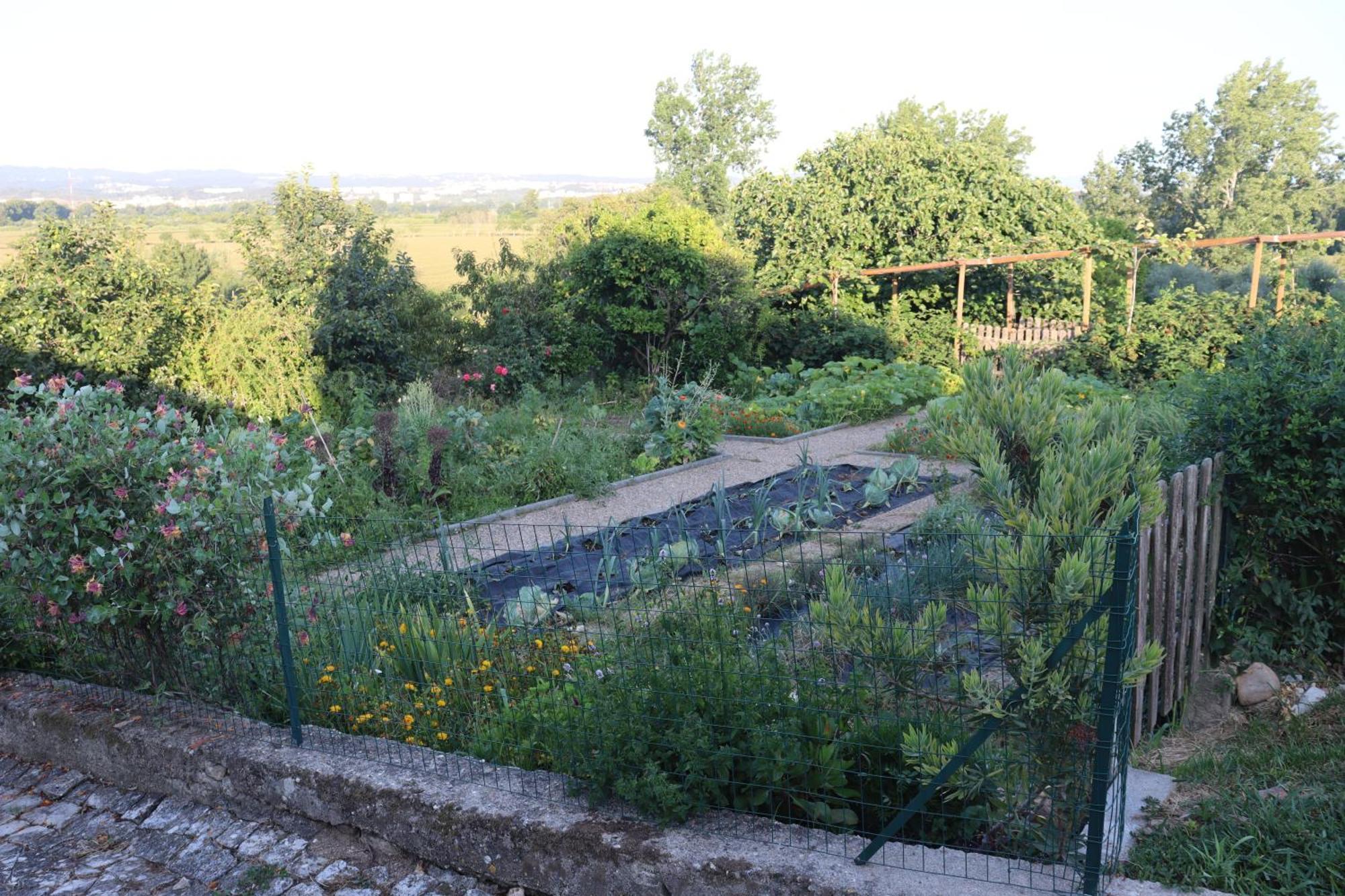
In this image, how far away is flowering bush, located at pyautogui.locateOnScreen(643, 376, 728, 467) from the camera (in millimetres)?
9695

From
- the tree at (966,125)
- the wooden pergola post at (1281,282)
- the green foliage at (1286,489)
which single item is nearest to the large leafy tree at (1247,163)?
the tree at (966,125)

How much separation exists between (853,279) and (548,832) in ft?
48.4

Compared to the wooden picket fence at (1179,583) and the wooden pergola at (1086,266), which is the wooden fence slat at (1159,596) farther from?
the wooden pergola at (1086,266)

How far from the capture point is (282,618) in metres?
3.63

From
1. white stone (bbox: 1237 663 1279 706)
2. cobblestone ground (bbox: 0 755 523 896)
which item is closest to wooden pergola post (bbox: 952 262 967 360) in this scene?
white stone (bbox: 1237 663 1279 706)

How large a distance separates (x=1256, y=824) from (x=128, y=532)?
12.7 feet

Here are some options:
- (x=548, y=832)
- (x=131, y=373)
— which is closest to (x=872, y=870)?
(x=548, y=832)

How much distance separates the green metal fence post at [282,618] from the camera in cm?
359

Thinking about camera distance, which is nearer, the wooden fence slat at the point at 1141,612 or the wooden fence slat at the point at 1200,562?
the wooden fence slat at the point at 1141,612

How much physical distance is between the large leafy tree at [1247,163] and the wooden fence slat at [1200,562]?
1629 inches

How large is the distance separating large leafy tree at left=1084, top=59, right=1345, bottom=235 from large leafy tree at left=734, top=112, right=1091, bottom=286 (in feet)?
90.9

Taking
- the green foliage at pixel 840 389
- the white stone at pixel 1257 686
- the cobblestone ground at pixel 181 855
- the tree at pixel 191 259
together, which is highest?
the tree at pixel 191 259

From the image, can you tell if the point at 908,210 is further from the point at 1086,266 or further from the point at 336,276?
the point at 336,276

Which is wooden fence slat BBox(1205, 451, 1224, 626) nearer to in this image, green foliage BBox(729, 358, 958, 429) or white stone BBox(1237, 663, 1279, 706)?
white stone BBox(1237, 663, 1279, 706)
